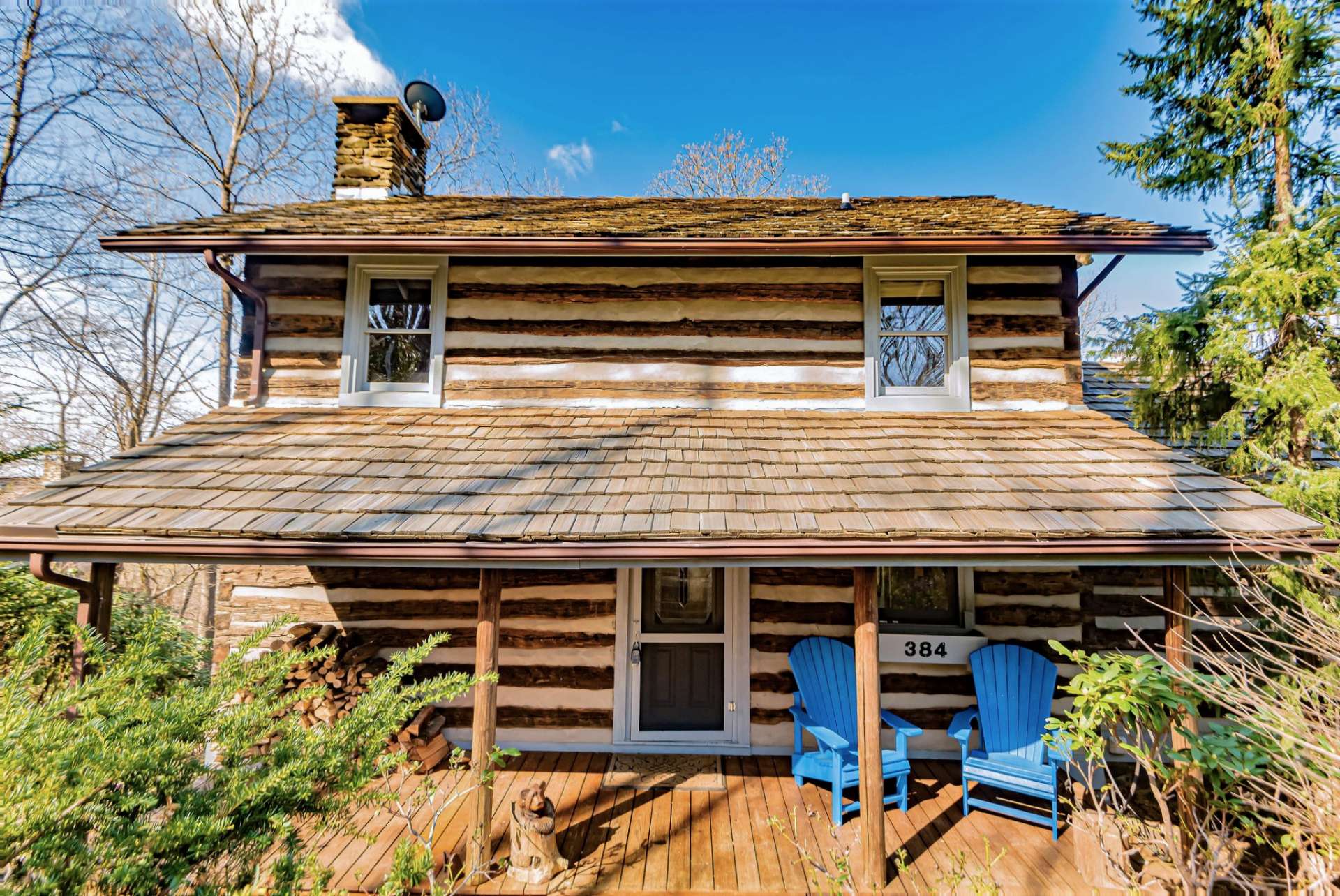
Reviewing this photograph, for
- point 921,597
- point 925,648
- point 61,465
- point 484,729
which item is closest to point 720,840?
point 484,729

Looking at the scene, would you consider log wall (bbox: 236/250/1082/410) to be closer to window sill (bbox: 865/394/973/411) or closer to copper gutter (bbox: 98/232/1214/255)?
window sill (bbox: 865/394/973/411)

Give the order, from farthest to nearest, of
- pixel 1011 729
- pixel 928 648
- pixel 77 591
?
pixel 928 648 → pixel 1011 729 → pixel 77 591

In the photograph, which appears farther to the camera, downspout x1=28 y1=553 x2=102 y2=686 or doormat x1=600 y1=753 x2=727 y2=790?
doormat x1=600 y1=753 x2=727 y2=790

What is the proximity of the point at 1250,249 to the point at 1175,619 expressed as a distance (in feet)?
12.1

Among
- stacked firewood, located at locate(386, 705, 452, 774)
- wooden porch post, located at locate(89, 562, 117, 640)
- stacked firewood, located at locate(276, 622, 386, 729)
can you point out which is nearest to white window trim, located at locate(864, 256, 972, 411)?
stacked firewood, located at locate(386, 705, 452, 774)

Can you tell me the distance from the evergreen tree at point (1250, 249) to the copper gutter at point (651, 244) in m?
0.71

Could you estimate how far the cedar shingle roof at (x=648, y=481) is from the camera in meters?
3.39

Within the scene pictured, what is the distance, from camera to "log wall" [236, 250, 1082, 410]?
→ 528 cm

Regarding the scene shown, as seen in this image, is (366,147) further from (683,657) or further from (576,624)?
(683,657)

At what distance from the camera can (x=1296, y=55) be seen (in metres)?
4.75

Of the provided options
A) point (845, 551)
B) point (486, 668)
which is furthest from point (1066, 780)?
point (486, 668)

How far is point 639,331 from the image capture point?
5.31 m

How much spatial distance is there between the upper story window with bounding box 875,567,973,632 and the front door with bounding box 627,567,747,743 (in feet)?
4.98

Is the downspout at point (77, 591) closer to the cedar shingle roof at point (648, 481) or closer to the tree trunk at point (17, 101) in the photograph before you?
the cedar shingle roof at point (648, 481)
